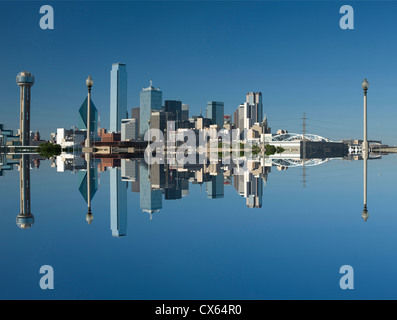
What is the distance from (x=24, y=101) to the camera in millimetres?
190750

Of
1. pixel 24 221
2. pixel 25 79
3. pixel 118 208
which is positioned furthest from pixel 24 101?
pixel 24 221

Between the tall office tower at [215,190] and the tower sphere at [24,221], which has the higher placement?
the tall office tower at [215,190]

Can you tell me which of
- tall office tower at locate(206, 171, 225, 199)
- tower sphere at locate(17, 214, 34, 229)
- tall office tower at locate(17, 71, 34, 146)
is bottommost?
tower sphere at locate(17, 214, 34, 229)

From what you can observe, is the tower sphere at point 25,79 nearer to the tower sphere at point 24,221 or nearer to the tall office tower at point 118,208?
the tall office tower at point 118,208

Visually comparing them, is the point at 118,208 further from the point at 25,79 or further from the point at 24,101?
the point at 25,79

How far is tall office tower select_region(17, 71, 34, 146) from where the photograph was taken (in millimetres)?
191375

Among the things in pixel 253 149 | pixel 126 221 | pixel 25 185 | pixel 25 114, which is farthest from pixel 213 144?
pixel 126 221

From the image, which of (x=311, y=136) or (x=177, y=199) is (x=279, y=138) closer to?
(x=311, y=136)

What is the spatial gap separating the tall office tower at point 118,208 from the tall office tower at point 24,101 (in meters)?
181

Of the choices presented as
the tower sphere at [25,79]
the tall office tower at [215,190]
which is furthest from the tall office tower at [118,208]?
the tower sphere at [25,79]

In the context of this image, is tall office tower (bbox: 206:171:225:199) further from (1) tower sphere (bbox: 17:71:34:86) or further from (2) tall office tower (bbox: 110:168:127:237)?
(1) tower sphere (bbox: 17:71:34:86)

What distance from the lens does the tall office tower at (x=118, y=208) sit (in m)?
14.7

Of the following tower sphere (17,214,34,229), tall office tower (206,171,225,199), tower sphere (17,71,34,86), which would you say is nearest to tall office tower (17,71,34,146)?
tower sphere (17,71,34,86)

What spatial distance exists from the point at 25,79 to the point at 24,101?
10.8m
